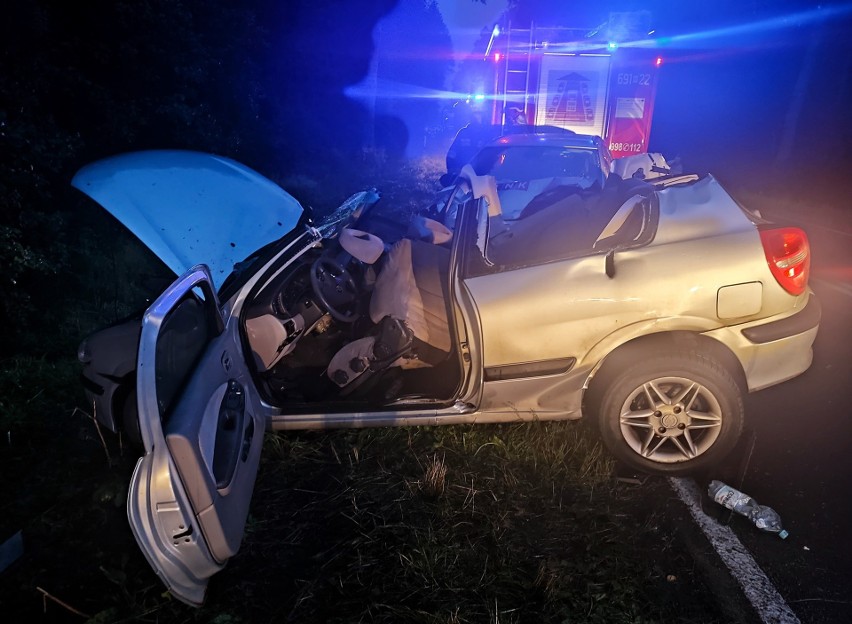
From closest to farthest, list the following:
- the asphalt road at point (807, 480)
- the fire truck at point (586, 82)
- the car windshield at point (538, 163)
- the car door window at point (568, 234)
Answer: the asphalt road at point (807, 480), the car door window at point (568, 234), the car windshield at point (538, 163), the fire truck at point (586, 82)

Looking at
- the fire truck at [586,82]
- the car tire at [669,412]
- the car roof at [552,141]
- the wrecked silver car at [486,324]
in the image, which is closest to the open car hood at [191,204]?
the wrecked silver car at [486,324]

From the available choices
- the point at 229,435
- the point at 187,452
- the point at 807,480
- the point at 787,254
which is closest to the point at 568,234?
the point at 787,254

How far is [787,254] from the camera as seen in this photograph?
3156mm

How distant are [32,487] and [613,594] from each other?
3.19 metres

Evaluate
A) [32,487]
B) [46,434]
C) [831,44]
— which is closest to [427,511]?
[32,487]

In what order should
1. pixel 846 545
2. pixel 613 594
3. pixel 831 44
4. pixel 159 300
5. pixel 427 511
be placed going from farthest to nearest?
pixel 831 44 < pixel 427 511 < pixel 846 545 < pixel 613 594 < pixel 159 300

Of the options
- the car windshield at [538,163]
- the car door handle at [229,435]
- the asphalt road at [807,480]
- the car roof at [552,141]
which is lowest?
the asphalt road at [807,480]

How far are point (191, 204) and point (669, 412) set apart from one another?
3.27 m

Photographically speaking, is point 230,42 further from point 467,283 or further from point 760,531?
point 760,531

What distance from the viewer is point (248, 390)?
3121 millimetres

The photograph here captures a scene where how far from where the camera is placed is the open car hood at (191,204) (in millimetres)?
3752

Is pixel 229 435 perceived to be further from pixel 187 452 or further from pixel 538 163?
pixel 538 163

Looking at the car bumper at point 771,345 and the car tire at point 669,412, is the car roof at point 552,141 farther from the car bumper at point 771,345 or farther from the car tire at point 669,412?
the car tire at point 669,412

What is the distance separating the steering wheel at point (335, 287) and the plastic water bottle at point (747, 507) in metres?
2.27
